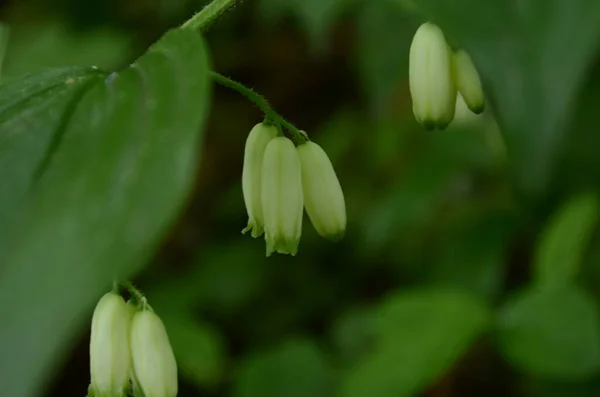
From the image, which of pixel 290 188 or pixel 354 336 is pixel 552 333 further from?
pixel 290 188

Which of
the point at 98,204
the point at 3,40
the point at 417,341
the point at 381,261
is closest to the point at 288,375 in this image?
the point at 417,341

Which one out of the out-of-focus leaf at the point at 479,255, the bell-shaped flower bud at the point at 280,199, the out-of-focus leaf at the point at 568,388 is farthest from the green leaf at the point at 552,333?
the bell-shaped flower bud at the point at 280,199

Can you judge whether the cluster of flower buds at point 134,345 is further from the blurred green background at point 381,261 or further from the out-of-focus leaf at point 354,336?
the out-of-focus leaf at point 354,336

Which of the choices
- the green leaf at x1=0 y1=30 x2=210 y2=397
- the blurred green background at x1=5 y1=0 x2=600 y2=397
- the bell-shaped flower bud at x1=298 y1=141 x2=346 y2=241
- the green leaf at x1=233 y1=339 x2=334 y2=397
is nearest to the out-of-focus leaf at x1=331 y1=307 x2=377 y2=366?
the blurred green background at x1=5 y1=0 x2=600 y2=397

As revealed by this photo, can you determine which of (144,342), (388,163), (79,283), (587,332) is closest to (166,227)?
(79,283)

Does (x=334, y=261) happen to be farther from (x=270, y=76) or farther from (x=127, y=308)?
(x=127, y=308)

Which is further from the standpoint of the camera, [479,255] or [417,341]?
[479,255]

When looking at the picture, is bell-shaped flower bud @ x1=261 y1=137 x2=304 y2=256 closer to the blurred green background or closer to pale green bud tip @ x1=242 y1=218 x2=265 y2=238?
pale green bud tip @ x1=242 y1=218 x2=265 y2=238
